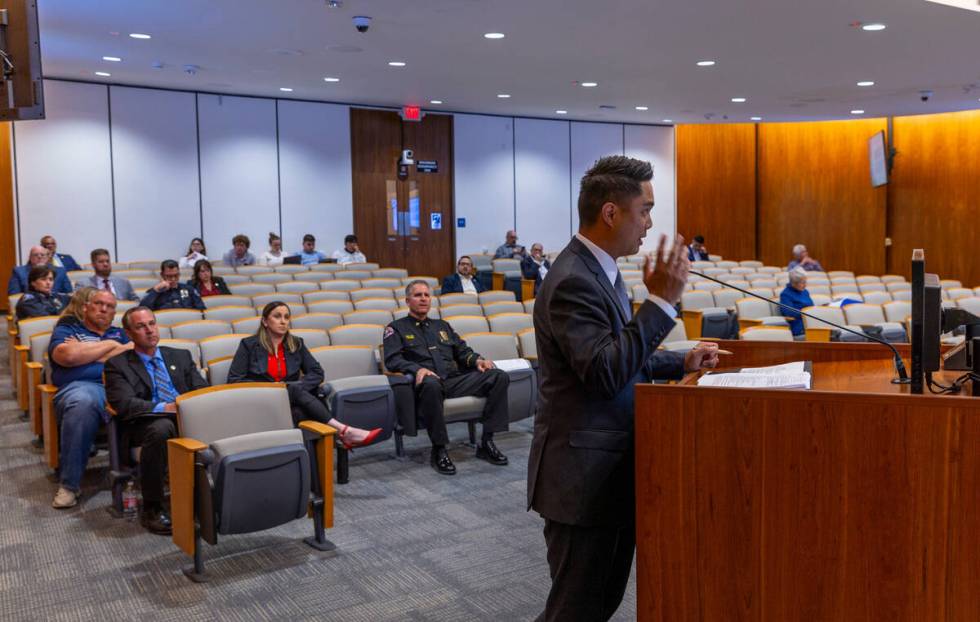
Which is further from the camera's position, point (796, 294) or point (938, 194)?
point (938, 194)

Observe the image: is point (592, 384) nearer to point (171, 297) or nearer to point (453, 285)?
point (171, 297)

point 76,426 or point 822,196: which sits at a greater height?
point 822,196

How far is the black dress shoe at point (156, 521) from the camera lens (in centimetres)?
438

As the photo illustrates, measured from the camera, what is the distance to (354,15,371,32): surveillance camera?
830 centimetres

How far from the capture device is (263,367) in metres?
5.37

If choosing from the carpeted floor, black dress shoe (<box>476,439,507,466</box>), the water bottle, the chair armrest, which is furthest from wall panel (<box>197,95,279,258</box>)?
the chair armrest

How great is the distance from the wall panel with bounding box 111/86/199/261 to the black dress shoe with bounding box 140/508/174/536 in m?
9.62

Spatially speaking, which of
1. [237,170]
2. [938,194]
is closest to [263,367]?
[237,170]

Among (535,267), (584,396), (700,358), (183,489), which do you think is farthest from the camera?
(535,267)

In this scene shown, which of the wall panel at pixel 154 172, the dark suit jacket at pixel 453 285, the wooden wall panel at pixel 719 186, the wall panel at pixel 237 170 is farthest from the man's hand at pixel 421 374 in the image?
the wooden wall panel at pixel 719 186

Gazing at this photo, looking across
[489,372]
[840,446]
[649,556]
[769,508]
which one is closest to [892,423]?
[840,446]

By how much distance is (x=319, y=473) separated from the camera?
4.29 m

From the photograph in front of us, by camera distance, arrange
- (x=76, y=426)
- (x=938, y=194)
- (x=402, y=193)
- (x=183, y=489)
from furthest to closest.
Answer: (x=938, y=194), (x=402, y=193), (x=76, y=426), (x=183, y=489)

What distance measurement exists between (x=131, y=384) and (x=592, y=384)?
3531 mm
